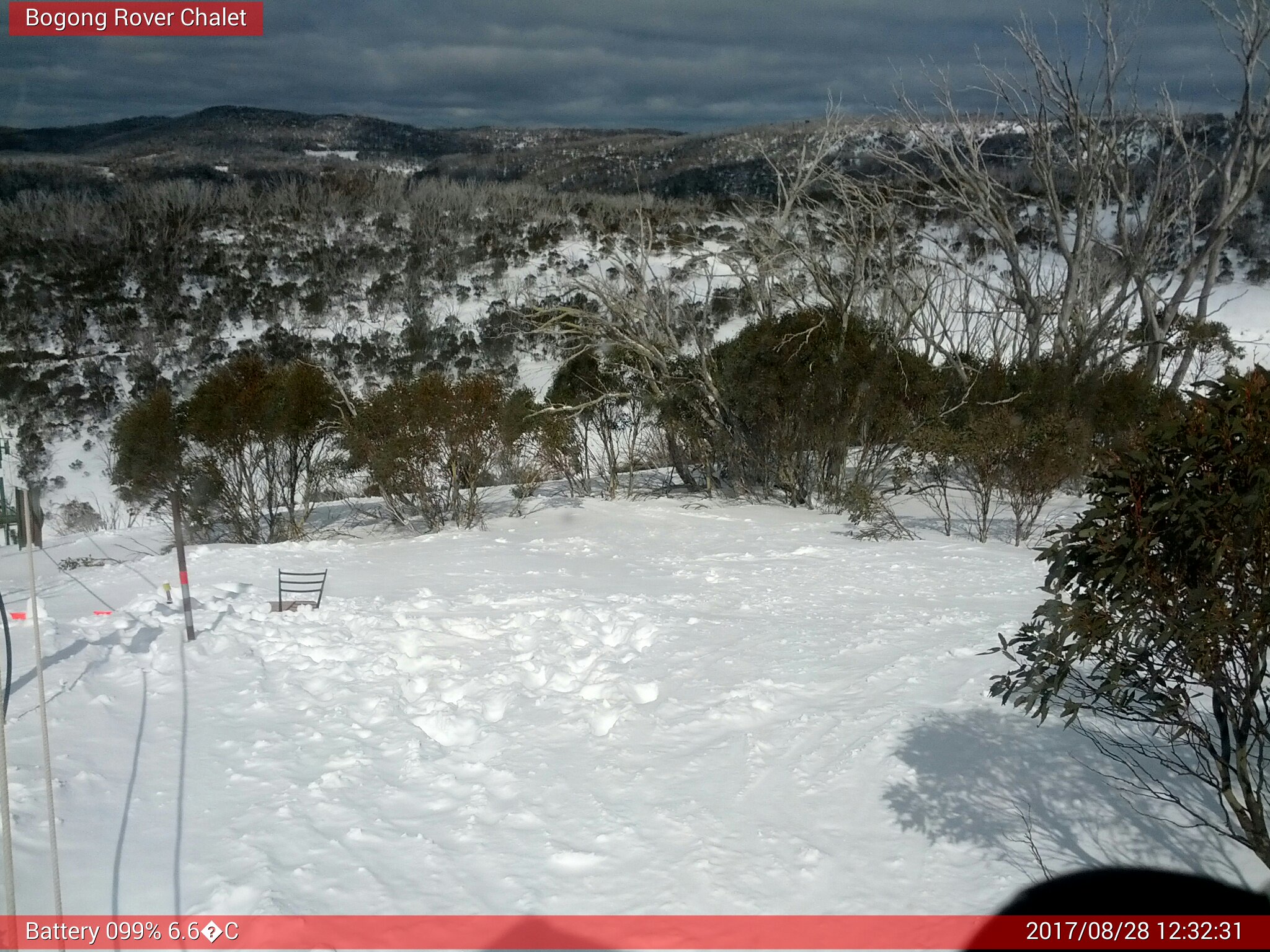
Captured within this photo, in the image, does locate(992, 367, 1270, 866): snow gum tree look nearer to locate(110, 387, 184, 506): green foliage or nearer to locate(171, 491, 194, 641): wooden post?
locate(171, 491, 194, 641): wooden post

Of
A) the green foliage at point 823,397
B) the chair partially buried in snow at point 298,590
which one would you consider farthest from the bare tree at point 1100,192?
the chair partially buried in snow at point 298,590

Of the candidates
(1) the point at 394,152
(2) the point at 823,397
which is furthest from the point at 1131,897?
(1) the point at 394,152

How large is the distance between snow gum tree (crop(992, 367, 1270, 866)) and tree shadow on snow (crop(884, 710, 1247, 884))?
1.78 ft

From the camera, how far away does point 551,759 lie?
496cm

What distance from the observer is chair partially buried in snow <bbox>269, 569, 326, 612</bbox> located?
24.2 feet

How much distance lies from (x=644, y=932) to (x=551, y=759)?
1533mm

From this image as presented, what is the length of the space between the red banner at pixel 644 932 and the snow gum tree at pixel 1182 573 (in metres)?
0.53

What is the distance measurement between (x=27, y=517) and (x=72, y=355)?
2749 centimetres

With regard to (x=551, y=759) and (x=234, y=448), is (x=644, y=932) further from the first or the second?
(x=234, y=448)

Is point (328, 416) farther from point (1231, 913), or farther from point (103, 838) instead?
point (1231, 913)

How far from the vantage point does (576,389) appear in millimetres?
14820

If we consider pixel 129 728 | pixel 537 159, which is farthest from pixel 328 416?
pixel 537 159

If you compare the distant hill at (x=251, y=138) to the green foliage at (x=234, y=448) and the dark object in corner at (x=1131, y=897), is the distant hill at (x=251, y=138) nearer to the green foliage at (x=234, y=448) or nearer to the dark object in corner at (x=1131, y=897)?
the green foliage at (x=234, y=448)

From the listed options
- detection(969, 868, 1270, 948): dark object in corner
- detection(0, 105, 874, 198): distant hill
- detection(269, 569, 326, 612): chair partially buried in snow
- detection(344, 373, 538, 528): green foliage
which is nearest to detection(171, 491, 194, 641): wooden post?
detection(269, 569, 326, 612): chair partially buried in snow
